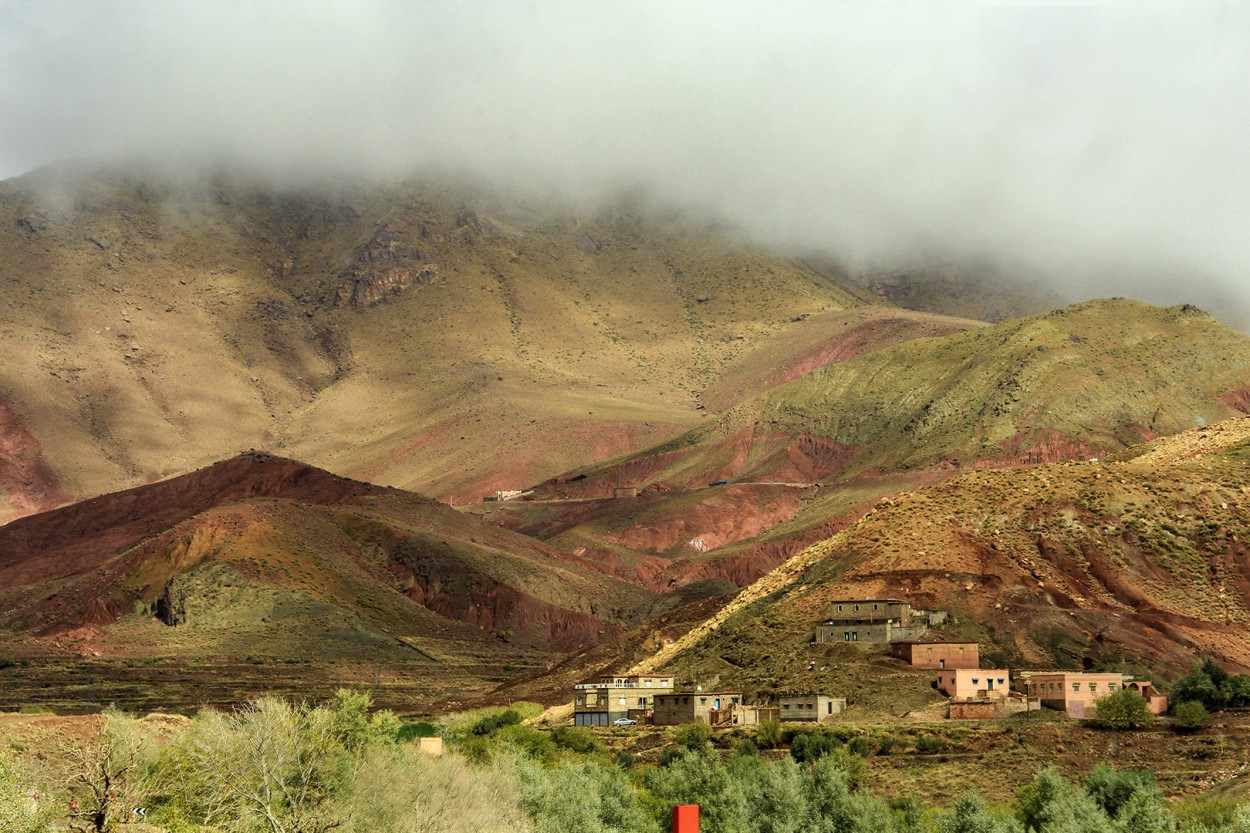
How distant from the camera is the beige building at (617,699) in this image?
107 m

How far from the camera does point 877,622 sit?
342 feet

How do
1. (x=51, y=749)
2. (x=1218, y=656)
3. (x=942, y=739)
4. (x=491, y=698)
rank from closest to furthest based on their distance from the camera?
(x=51, y=749) → (x=942, y=739) → (x=1218, y=656) → (x=491, y=698)

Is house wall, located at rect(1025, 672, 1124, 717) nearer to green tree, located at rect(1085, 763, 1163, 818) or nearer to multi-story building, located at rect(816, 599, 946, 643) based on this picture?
multi-story building, located at rect(816, 599, 946, 643)

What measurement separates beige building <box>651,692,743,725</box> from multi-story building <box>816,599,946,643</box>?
785 cm

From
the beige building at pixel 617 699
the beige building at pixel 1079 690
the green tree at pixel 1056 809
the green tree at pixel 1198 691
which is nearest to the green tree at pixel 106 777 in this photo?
the green tree at pixel 1056 809

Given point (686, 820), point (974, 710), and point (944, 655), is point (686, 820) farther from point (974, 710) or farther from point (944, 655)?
point (944, 655)

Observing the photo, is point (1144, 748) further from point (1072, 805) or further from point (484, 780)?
point (484, 780)

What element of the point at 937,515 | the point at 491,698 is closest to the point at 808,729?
the point at 937,515

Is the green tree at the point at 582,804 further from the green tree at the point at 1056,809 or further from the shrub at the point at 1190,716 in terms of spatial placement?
the shrub at the point at 1190,716

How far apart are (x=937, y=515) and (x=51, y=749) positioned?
2402 inches

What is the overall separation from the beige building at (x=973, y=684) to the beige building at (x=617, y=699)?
18239 millimetres

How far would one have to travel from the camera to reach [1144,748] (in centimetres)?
8431

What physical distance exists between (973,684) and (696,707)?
15.2 meters

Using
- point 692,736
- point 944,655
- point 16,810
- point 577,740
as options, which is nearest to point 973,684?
point 944,655
